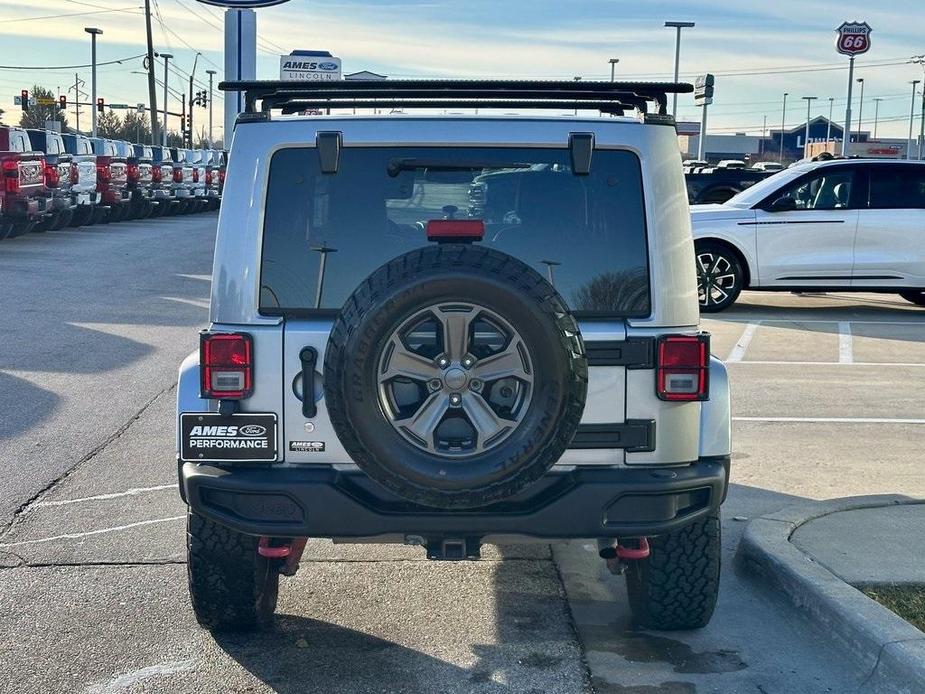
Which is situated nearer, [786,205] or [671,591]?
[671,591]

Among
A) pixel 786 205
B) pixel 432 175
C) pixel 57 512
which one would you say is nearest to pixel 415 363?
pixel 432 175

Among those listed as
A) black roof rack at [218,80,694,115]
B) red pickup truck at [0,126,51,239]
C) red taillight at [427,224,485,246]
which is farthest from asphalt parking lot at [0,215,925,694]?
red pickup truck at [0,126,51,239]

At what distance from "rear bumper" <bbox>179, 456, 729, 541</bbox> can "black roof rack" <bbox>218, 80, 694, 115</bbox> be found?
1326 mm

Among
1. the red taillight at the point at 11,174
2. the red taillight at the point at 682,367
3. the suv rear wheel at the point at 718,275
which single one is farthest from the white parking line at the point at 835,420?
the red taillight at the point at 11,174

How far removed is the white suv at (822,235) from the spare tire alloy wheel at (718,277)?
0.01 metres

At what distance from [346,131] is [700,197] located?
17.0m

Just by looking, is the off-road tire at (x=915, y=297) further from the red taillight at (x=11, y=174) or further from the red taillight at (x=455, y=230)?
the red taillight at (x=11, y=174)

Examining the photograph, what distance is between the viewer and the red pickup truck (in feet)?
69.8

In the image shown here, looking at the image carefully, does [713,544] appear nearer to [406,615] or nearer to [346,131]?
[406,615]

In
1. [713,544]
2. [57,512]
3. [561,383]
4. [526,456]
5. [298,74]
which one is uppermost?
[298,74]

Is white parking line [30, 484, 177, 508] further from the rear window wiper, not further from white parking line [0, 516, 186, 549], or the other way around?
the rear window wiper

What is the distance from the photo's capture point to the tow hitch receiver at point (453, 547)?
415cm

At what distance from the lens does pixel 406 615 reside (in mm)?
4938

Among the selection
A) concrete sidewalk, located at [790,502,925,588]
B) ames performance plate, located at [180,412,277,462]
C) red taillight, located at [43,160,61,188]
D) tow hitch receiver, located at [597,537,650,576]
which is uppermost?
red taillight, located at [43,160,61,188]
